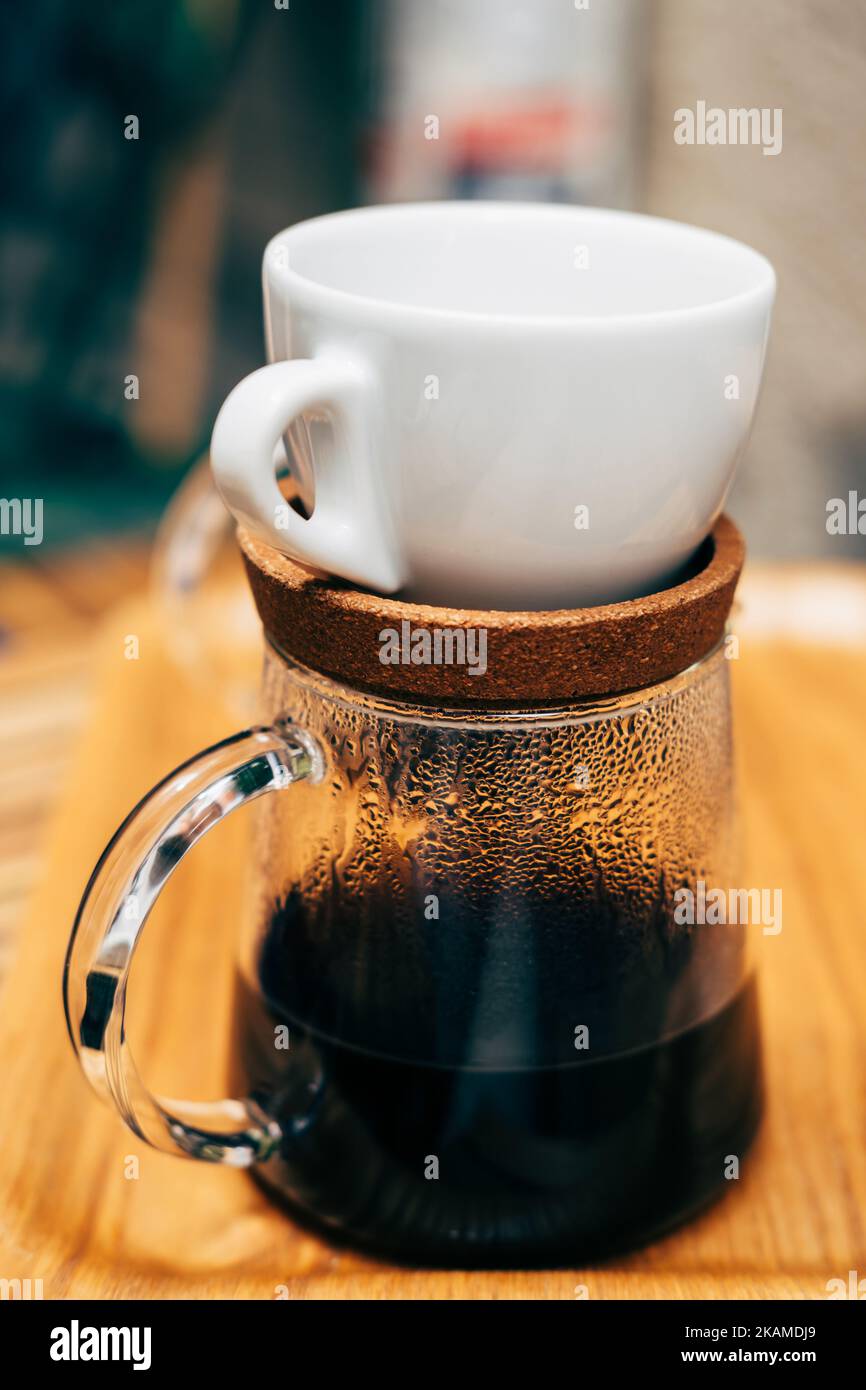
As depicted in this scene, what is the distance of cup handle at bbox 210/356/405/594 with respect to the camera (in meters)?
0.26

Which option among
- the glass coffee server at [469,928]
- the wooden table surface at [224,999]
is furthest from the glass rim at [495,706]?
the wooden table surface at [224,999]

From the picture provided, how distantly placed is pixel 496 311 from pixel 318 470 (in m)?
0.10

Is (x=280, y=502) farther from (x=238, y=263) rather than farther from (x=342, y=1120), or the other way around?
(x=238, y=263)

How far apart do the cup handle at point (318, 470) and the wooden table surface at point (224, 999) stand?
192 mm

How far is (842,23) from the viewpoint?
0.94m

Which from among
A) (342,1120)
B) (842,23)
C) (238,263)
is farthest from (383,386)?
(238,263)

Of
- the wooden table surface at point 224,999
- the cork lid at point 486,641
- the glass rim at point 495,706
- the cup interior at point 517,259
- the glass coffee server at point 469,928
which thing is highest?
the cup interior at point 517,259

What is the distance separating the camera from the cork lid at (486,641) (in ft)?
0.92

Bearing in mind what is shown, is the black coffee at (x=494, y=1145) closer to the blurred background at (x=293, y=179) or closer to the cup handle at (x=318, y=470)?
the cup handle at (x=318, y=470)

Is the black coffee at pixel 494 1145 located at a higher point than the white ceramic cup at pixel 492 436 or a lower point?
lower

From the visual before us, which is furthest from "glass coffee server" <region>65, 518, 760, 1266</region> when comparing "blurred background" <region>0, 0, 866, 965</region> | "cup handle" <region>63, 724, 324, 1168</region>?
"blurred background" <region>0, 0, 866, 965</region>

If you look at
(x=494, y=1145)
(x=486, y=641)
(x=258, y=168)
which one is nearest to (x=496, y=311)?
(x=486, y=641)

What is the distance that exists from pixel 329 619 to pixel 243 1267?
0.18 meters

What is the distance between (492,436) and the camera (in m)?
0.26
